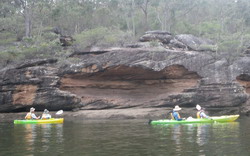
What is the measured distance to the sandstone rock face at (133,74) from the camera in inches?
995

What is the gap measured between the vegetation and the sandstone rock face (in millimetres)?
1920

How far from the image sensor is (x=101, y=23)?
39.9m

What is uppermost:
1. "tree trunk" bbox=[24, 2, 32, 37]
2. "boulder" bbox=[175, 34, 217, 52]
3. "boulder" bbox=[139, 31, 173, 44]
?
"tree trunk" bbox=[24, 2, 32, 37]

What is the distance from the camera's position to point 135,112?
2489 cm

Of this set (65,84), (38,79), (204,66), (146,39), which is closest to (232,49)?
(204,66)

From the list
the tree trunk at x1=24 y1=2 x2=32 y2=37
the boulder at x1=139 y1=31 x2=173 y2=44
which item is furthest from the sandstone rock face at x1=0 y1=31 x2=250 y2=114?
the tree trunk at x1=24 y1=2 x2=32 y2=37

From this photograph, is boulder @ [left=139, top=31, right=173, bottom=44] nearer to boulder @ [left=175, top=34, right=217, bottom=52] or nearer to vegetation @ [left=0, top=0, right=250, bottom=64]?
boulder @ [left=175, top=34, right=217, bottom=52]

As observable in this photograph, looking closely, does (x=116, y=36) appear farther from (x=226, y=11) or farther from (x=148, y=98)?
(x=226, y=11)

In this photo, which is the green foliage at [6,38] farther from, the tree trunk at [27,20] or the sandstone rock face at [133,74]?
the sandstone rock face at [133,74]

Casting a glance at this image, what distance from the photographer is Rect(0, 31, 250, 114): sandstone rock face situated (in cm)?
2528

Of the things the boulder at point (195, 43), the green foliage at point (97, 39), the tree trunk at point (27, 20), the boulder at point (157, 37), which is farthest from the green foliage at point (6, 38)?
the boulder at point (195, 43)

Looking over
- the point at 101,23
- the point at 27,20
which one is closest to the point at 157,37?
the point at 101,23

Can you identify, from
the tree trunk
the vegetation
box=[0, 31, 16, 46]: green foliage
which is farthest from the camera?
the tree trunk

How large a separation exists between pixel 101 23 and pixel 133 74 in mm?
14485
